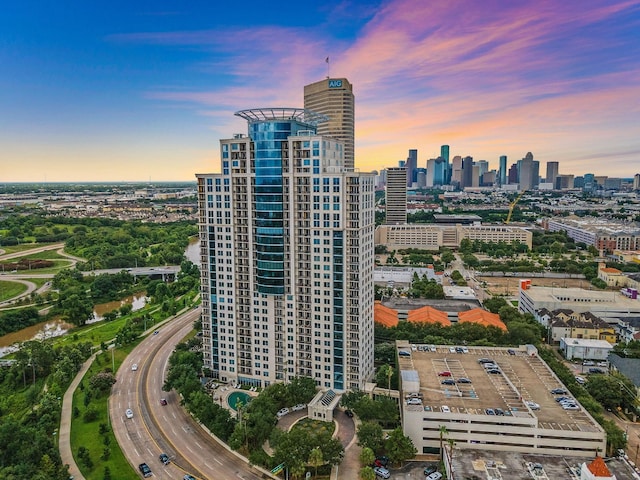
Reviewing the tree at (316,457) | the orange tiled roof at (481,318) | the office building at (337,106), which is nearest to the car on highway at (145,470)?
the tree at (316,457)

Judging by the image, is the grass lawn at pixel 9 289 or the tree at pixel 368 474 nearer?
the tree at pixel 368 474

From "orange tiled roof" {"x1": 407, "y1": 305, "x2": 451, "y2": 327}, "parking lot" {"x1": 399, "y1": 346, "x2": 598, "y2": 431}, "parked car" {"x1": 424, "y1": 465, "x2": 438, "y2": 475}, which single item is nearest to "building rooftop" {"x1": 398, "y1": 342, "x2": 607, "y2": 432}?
"parking lot" {"x1": 399, "y1": 346, "x2": 598, "y2": 431}

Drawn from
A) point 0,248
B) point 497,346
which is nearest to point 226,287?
point 497,346

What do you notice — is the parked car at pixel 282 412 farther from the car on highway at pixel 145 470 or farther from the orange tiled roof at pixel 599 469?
the orange tiled roof at pixel 599 469

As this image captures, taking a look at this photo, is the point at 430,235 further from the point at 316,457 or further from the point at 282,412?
the point at 316,457

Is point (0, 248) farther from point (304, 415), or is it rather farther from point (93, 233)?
point (304, 415)

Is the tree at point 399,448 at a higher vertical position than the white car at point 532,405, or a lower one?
lower
